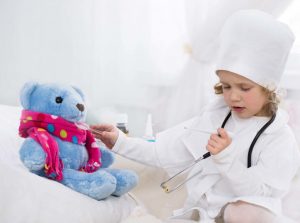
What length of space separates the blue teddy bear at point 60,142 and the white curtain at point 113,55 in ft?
1.67

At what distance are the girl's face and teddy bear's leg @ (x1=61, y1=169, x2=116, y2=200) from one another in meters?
0.37

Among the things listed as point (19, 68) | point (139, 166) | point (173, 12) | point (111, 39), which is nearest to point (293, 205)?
point (139, 166)

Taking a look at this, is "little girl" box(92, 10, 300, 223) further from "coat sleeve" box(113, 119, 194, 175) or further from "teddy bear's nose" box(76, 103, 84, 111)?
"teddy bear's nose" box(76, 103, 84, 111)

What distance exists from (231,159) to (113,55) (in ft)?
3.38

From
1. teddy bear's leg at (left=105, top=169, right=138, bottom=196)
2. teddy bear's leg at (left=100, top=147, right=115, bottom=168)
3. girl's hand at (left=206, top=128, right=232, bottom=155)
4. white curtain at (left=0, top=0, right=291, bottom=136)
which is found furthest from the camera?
white curtain at (left=0, top=0, right=291, bottom=136)

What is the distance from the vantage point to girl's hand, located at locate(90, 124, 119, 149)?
49.4 inches

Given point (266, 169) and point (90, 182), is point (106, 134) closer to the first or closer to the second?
point (90, 182)

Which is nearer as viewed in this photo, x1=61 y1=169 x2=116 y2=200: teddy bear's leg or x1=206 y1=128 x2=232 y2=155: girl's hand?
x1=206 y1=128 x2=232 y2=155: girl's hand

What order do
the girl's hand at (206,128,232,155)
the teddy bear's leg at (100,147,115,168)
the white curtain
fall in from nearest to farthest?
the girl's hand at (206,128,232,155), the teddy bear's leg at (100,147,115,168), the white curtain

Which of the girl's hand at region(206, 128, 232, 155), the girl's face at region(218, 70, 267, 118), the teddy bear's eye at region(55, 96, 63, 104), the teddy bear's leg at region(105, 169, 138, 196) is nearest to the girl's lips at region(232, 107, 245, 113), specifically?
the girl's face at region(218, 70, 267, 118)

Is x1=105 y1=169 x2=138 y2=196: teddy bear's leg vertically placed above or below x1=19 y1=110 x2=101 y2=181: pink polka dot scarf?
below

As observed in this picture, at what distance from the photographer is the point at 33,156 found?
A: 1085 millimetres

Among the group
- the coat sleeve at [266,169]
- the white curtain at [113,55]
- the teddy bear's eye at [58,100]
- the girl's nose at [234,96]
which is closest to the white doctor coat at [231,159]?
the coat sleeve at [266,169]

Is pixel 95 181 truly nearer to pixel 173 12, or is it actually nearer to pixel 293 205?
pixel 293 205
